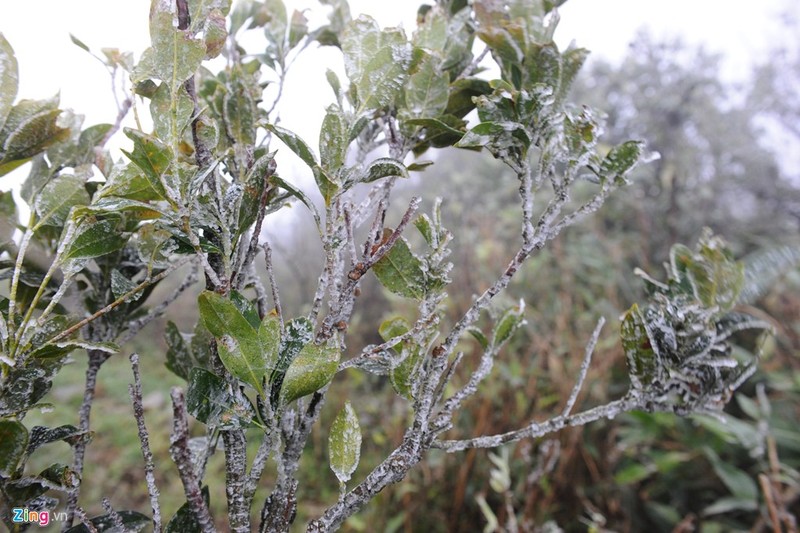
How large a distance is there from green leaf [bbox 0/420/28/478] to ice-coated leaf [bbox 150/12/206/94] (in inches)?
10.8

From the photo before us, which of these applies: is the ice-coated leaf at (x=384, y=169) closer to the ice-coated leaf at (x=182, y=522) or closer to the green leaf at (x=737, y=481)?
the ice-coated leaf at (x=182, y=522)

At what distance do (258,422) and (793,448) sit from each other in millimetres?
2058

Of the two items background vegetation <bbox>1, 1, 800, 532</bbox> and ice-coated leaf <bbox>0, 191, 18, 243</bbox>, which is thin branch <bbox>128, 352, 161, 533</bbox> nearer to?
background vegetation <bbox>1, 1, 800, 532</bbox>

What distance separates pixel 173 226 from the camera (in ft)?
A: 1.17

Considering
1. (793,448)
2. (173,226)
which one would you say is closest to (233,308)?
(173,226)

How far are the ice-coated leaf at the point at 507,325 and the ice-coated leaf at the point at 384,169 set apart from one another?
0.64ft

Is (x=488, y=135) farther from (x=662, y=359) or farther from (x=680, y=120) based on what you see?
(x=680, y=120)

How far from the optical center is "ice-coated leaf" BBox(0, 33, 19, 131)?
1.29 ft

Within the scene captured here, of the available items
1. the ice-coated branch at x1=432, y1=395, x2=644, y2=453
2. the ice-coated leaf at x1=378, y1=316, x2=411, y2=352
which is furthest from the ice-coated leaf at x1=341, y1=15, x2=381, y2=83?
the ice-coated branch at x1=432, y1=395, x2=644, y2=453

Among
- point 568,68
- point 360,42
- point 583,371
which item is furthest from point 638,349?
point 360,42

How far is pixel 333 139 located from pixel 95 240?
212 millimetres

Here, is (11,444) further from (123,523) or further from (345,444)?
(345,444)

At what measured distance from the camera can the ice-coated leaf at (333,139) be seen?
37 cm

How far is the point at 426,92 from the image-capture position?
0.45 meters
